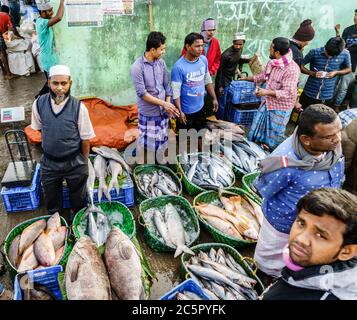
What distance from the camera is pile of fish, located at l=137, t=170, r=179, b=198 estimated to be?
4.82 m

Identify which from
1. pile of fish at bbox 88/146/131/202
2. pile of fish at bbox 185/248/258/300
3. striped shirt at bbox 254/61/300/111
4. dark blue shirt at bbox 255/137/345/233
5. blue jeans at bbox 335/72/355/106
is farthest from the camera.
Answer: blue jeans at bbox 335/72/355/106

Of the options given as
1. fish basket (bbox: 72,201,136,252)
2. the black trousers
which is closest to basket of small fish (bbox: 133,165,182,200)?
fish basket (bbox: 72,201,136,252)

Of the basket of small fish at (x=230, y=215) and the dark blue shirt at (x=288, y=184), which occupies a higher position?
the dark blue shirt at (x=288, y=184)

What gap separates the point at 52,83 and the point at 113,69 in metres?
3.63

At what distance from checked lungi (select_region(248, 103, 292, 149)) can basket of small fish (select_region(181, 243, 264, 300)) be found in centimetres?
277

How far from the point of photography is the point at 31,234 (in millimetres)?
3727

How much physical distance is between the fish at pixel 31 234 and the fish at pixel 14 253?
42mm

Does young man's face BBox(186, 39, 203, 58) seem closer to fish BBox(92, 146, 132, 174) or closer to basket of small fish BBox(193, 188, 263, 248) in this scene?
fish BBox(92, 146, 132, 174)

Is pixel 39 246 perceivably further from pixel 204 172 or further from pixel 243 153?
pixel 243 153

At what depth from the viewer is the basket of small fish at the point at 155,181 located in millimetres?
4816

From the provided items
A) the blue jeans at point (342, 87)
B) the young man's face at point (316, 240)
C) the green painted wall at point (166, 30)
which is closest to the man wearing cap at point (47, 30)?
the green painted wall at point (166, 30)

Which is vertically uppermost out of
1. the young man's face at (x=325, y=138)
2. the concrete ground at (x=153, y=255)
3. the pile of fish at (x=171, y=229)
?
the young man's face at (x=325, y=138)

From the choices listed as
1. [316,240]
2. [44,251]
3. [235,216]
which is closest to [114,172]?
[44,251]

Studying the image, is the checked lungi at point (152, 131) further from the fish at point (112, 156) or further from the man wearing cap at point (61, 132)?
the man wearing cap at point (61, 132)
